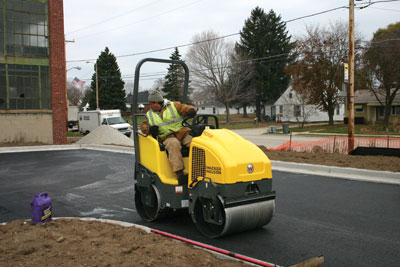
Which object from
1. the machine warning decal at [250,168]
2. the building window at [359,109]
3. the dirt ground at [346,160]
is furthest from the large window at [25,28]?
the building window at [359,109]

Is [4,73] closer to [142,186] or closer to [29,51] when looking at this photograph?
[29,51]

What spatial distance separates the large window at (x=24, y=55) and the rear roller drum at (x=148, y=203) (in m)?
18.8

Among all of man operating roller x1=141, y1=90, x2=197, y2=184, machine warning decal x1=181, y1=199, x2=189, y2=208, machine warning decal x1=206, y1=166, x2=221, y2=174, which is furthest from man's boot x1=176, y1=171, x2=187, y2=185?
machine warning decal x1=206, y1=166, x2=221, y2=174

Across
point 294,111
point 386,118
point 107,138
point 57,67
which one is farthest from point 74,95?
point 107,138

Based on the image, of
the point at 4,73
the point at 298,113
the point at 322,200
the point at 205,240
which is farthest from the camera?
the point at 298,113

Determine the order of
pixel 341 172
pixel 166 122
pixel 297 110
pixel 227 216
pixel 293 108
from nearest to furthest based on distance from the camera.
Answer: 1. pixel 227 216
2. pixel 166 122
3. pixel 341 172
4. pixel 297 110
5. pixel 293 108

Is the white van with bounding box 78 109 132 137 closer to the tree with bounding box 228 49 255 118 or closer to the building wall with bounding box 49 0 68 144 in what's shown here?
the building wall with bounding box 49 0 68 144

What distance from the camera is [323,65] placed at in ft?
132

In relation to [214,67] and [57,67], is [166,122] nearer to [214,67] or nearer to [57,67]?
[57,67]

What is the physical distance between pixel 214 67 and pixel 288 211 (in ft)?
155

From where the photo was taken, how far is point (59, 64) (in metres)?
23.7

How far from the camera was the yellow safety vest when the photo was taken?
612 cm

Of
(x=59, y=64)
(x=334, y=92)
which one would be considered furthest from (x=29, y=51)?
(x=334, y=92)

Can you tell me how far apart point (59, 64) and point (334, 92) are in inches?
1106
